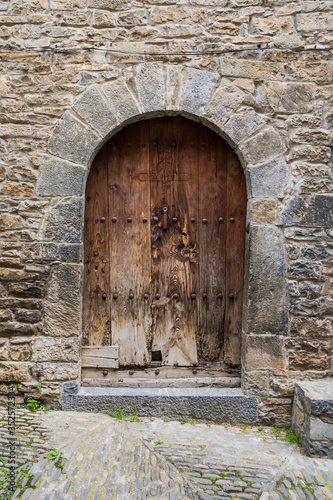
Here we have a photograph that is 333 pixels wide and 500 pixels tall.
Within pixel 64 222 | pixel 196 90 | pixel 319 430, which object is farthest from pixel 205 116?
pixel 319 430

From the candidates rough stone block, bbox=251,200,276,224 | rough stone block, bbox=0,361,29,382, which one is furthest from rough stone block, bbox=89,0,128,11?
rough stone block, bbox=0,361,29,382

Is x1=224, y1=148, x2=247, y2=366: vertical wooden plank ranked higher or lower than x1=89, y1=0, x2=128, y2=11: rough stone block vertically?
lower

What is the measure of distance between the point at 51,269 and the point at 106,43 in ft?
5.65

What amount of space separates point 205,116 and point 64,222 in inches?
51.3

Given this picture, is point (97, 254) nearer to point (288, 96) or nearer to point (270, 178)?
point (270, 178)

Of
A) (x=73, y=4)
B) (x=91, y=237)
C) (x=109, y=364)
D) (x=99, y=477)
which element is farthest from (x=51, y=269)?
(x=73, y=4)

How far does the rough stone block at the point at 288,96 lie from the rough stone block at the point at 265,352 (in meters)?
1.69

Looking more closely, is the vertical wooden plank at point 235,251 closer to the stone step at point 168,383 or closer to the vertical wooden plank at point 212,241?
the vertical wooden plank at point 212,241

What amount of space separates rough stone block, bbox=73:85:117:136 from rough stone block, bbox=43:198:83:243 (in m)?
0.58

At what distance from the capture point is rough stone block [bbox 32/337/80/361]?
2736 millimetres

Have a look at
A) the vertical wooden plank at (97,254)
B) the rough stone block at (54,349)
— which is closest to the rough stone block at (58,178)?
the vertical wooden plank at (97,254)

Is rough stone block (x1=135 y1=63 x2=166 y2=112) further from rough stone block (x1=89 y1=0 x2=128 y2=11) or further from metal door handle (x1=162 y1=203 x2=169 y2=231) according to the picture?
metal door handle (x1=162 y1=203 x2=169 y2=231)

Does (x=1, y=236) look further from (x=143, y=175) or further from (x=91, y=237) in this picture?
(x=143, y=175)

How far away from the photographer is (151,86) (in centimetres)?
265
